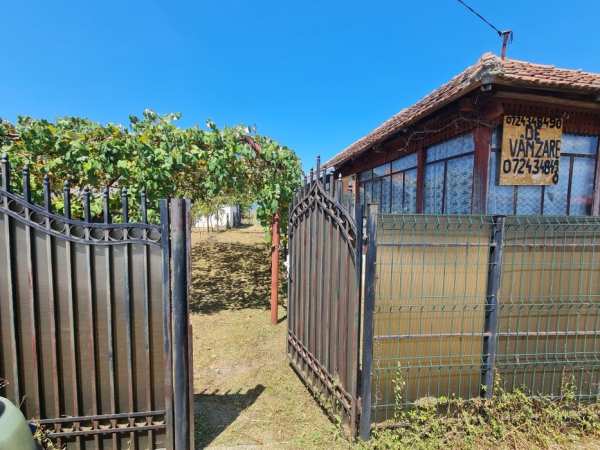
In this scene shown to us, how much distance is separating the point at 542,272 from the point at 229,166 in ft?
14.2

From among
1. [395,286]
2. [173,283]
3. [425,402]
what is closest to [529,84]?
[395,286]

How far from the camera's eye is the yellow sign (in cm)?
514

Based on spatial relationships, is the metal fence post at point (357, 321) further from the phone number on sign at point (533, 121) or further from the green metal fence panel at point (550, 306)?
the phone number on sign at point (533, 121)

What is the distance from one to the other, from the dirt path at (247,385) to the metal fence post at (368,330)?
28 centimetres

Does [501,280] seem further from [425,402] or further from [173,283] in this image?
[173,283]

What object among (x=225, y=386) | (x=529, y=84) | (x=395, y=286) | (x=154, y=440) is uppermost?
(x=529, y=84)

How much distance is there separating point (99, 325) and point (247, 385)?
195 cm

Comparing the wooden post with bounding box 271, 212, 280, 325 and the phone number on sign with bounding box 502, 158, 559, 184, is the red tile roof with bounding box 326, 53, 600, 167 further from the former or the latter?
the wooden post with bounding box 271, 212, 280, 325

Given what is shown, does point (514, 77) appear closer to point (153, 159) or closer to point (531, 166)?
point (531, 166)

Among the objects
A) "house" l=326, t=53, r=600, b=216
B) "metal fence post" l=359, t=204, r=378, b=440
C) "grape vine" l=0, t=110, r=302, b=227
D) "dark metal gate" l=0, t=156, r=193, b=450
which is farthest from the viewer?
"house" l=326, t=53, r=600, b=216

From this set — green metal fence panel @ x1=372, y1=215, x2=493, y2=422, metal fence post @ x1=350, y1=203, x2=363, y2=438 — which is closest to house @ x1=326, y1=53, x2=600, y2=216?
green metal fence panel @ x1=372, y1=215, x2=493, y2=422

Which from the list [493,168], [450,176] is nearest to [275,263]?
[450,176]

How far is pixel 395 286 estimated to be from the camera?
101 inches

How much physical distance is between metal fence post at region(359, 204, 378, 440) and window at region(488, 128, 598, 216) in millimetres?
4135
